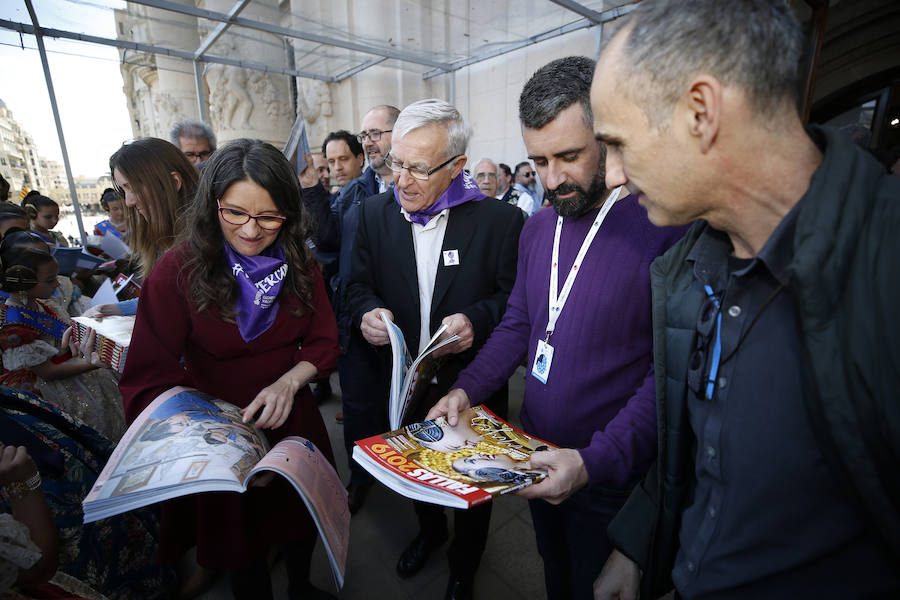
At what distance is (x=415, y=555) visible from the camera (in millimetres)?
2203

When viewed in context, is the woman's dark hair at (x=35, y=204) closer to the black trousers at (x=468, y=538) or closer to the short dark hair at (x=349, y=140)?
the short dark hair at (x=349, y=140)

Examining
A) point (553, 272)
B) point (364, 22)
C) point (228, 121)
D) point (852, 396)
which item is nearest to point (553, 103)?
point (553, 272)

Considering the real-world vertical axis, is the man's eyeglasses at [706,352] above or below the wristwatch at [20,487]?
above

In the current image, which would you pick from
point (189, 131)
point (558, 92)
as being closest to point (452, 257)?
point (558, 92)

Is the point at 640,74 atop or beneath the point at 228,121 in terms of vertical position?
beneath

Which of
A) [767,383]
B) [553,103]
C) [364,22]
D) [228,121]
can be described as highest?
[364,22]

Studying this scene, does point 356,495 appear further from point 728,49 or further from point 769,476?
point 728,49

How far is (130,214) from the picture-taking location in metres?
2.16

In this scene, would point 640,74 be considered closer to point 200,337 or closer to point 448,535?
point 200,337

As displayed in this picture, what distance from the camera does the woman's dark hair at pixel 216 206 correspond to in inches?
59.1

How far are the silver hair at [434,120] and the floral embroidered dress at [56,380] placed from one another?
231 cm

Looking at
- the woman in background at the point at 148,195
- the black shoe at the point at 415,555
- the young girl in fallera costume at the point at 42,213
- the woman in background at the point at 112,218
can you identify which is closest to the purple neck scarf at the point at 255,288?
the woman in background at the point at 148,195

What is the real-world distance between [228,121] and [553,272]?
32.5 feet

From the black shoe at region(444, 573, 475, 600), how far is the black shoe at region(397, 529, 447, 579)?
259 mm
